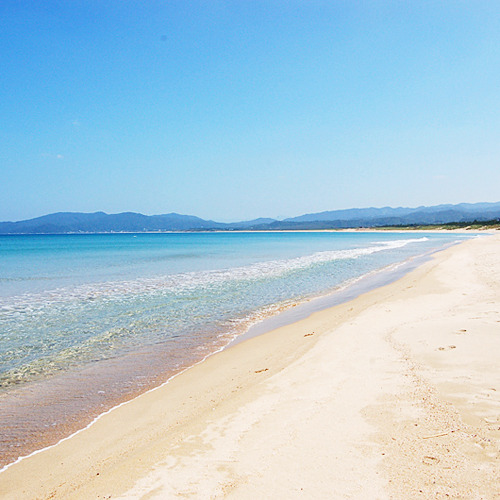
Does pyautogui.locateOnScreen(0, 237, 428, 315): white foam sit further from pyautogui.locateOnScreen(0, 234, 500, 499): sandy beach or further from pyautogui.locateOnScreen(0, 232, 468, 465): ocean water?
pyautogui.locateOnScreen(0, 234, 500, 499): sandy beach

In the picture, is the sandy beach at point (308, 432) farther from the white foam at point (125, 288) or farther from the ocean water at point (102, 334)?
the white foam at point (125, 288)

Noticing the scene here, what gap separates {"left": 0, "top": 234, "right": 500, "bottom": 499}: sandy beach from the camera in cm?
371

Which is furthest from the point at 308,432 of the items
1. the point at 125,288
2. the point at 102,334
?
the point at 125,288

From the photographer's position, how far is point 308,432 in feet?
15.3

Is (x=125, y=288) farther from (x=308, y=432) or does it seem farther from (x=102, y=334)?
(x=308, y=432)

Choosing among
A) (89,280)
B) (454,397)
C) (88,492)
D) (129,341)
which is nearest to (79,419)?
(88,492)

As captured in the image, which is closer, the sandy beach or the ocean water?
the sandy beach

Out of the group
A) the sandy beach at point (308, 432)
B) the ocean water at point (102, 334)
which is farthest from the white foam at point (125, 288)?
the sandy beach at point (308, 432)

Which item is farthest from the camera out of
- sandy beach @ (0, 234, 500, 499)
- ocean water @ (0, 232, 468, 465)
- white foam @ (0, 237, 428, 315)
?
white foam @ (0, 237, 428, 315)

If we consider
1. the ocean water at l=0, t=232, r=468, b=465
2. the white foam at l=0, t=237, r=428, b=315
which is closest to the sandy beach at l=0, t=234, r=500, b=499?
the ocean water at l=0, t=232, r=468, b=465

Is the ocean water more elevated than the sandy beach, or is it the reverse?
the sandy beach

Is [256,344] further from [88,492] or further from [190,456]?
[88,492]

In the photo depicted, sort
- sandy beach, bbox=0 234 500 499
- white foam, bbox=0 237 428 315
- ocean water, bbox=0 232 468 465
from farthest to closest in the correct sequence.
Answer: white foam, bbox=0 237 428 315 < ocean water, bbox=0 232 468 465 < sandy beach, bbox=0 234 500 499

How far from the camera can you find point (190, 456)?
4.39 m
